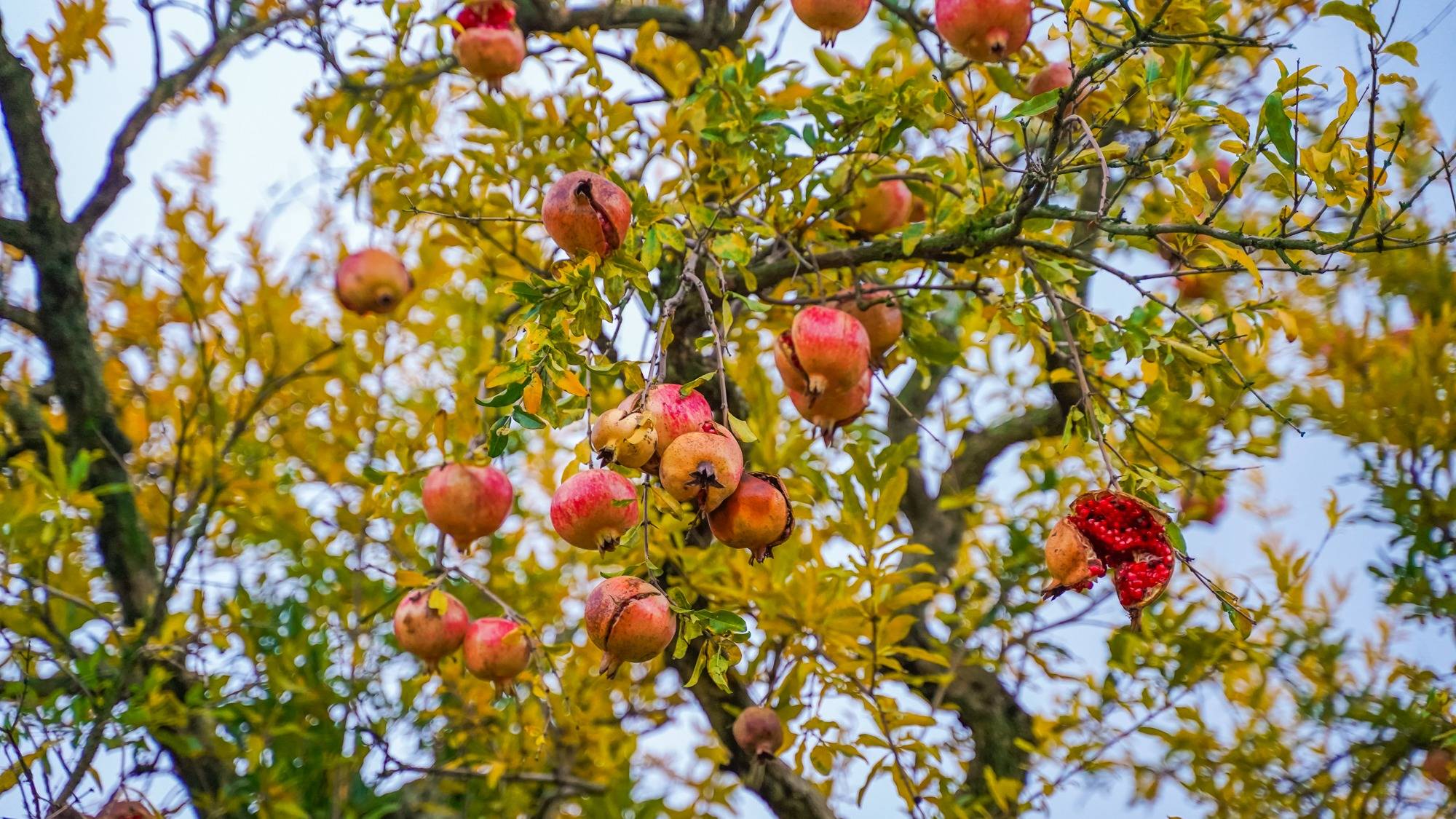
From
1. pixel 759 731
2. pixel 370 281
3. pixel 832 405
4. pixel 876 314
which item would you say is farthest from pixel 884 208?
pixel 370 281

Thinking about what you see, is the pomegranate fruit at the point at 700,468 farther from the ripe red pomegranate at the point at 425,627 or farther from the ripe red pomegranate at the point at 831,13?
the ripe red pomegranate at the point at 831,13

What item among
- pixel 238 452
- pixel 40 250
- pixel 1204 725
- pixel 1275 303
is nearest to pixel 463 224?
pixel 40 250

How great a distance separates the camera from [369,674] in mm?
2174

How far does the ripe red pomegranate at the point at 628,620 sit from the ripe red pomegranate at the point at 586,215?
0.40 metres

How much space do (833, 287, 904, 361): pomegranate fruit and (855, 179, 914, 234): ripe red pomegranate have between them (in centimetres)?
21

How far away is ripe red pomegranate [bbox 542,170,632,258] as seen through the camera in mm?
1188

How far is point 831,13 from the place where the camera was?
1465mm

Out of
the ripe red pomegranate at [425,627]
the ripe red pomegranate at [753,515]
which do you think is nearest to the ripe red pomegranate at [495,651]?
the ripe red pomegranate at [425,627]

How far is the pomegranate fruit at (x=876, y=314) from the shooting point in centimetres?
145

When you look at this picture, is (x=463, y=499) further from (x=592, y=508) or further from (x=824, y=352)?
(x=824, y=352)

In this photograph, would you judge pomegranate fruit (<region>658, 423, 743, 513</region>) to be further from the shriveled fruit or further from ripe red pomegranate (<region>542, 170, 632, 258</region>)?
ripe red pomegranate (<region>542, 170, 632, 258</region>)

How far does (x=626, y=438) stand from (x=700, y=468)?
0.26 ft

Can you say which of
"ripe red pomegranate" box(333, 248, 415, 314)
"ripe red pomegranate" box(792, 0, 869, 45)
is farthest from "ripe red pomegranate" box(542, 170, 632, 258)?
"ripe red pomegranate" box(333, 248, 415, 314)

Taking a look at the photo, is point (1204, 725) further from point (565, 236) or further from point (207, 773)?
point (207, 773)
